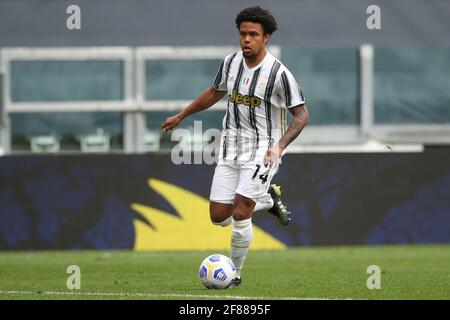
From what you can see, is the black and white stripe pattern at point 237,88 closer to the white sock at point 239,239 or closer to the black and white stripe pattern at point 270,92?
the black and white stripe pattern at point 270,92

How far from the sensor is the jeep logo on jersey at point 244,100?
943 cm

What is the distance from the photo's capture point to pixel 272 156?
8930mm

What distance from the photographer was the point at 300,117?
9320mm

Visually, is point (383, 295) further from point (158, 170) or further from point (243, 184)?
point (158, 170)

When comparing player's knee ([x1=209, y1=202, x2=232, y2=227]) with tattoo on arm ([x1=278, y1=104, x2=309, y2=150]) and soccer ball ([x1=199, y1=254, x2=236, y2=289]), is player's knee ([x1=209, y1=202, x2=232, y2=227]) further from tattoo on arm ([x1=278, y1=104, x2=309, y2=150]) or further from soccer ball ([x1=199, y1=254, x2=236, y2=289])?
tattoo on arm ([x1=278, y1=104, x2=309, y2=150])

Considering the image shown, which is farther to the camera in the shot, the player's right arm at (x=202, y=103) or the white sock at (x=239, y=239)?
the player's right arm at (x=202, y=103)

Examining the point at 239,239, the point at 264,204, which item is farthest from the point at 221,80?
the point at 239,239

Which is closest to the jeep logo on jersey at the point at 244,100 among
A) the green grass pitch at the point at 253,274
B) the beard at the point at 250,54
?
the beard at the point at 250,54

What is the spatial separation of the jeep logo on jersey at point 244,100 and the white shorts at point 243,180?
43 cm

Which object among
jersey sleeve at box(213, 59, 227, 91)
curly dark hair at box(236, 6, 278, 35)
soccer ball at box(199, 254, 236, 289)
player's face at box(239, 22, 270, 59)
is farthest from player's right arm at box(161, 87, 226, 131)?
soccer ball at box(199, 254, 236, 289)

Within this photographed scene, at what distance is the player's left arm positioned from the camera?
352 inches

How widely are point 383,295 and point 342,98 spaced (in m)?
8.69

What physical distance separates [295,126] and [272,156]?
43cm
